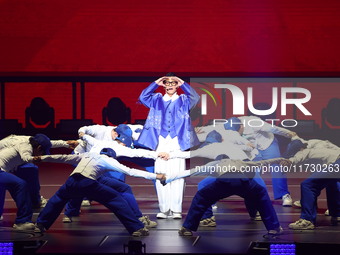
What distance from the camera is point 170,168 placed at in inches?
361

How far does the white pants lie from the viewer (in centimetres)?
910

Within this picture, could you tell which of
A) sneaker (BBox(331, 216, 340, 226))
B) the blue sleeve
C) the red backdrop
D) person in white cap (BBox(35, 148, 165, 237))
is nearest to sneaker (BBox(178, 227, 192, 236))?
person in white cap (BBox(35, 148, 165, 237))

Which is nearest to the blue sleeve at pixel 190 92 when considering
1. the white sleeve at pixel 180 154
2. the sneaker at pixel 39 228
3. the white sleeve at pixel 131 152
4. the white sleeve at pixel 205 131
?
the white sleeve at pixel 205 131

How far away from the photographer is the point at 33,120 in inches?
555

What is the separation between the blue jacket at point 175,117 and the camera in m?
9.27

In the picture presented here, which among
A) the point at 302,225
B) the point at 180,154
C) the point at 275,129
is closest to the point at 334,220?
the point at 302,225

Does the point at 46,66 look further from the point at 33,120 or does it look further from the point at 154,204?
the point at 154,204

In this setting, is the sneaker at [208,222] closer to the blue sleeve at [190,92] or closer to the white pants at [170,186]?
the white pants at [170,186]

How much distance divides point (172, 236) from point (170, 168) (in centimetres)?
129

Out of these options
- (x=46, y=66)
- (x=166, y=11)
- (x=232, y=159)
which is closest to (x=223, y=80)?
(x=166, y=11)

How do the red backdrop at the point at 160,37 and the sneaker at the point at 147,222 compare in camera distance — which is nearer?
the sneaker at the point at 147,222

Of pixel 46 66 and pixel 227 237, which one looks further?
pixel 46 66

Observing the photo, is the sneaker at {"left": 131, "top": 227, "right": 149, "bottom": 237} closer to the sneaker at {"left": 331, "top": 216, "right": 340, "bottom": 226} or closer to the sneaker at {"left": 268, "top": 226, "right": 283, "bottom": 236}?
the sneaker at {"left": 268, "top": 226, "right": 283, "bottom": 236}

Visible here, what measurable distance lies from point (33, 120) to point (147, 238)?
667 centimetres
